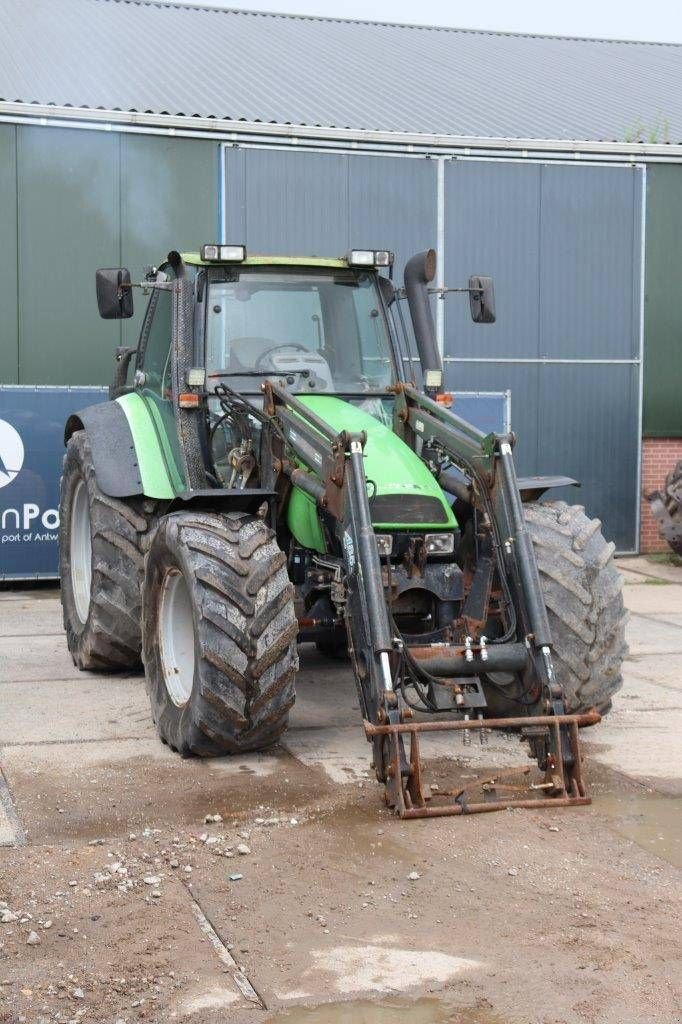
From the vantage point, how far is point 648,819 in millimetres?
5668

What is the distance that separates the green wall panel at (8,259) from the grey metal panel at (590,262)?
18.3ft

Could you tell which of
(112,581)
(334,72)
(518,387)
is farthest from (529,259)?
(112,581)

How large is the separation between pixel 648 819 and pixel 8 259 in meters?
9.62

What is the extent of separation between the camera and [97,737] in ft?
22.7

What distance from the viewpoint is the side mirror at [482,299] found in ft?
25.9

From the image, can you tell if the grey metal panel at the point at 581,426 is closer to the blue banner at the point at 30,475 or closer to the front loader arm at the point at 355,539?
the blue banner at the point at 30,475

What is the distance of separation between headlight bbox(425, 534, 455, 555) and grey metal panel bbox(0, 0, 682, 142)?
344 inches

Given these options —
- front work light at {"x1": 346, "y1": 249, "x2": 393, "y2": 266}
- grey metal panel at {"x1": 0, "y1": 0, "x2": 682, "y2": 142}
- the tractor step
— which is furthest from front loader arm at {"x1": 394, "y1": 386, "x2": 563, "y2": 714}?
grey metal panel at {"x1": 0, "y1": 0, "x2": 682, "y2": 142}

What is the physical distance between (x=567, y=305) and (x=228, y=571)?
977 centimetres

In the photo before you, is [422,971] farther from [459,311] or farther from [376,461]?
[459,311]

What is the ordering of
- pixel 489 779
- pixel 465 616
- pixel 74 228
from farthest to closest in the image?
1. pixel 74 228
2. pixel 465 616
3. pixel 489 779

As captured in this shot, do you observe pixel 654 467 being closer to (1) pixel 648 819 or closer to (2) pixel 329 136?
(2) pixel 329 136

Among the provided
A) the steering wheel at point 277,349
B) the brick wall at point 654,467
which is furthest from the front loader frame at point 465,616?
the brick wall at point 654,467

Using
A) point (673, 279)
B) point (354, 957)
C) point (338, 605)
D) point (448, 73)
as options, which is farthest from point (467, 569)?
point (448, 73)
